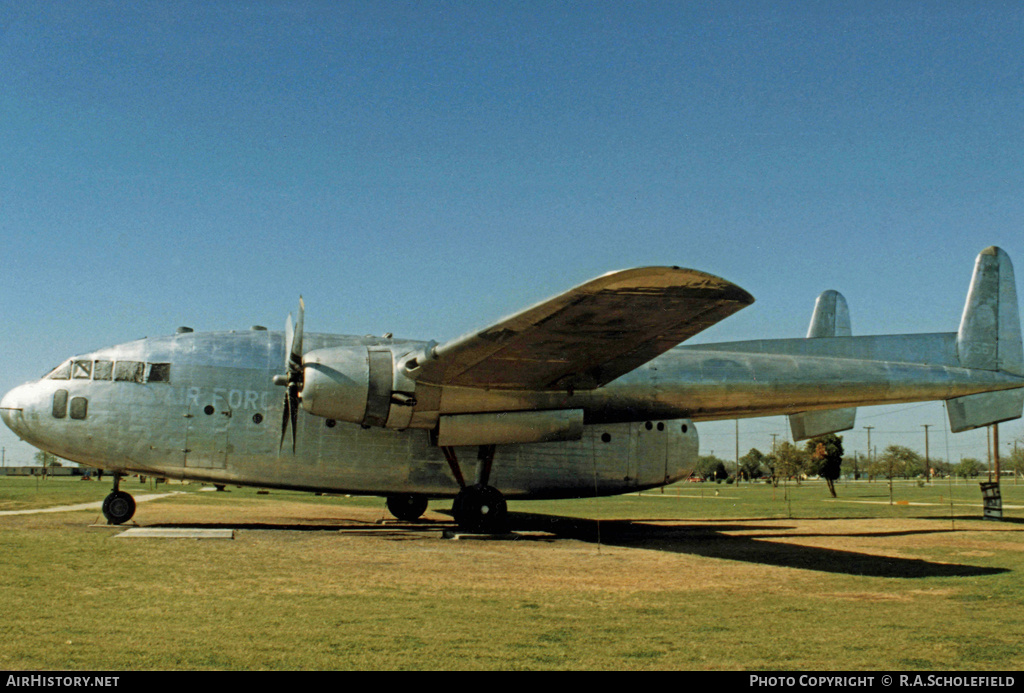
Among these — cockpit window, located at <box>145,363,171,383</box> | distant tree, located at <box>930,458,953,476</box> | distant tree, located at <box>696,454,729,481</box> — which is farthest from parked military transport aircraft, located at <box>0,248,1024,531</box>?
distant tree, located at <box>930,458,953,476</box>

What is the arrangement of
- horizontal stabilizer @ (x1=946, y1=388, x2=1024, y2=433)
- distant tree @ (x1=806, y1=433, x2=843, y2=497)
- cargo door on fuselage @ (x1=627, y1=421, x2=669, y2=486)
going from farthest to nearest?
distant tree @ (x1=806, y1=433, x2=843, y2=497)
cargo door on fuselage @ (x1=627, y1=421, x2=669, y2=486)
horizontal stabilizer @ (x1=946, y1=388, x2=1024, y2=433)

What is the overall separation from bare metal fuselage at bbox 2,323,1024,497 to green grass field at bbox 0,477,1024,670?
1.53 meters

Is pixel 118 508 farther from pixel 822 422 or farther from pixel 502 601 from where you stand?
pixel 822 422

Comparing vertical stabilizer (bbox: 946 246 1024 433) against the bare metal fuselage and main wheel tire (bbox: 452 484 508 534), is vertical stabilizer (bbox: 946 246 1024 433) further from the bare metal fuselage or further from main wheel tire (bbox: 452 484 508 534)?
main wheel tire (bbox: 452 484 508 534)

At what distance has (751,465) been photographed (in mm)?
136000

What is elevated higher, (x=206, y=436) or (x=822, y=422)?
(x=822, y=422)

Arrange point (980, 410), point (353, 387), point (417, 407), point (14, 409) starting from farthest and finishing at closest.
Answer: point (980, 410) → point (14, 409) → point (417, 407) → point (353, 387)

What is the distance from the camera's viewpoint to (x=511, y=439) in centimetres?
1534

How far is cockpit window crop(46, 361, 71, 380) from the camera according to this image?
51.4 feet

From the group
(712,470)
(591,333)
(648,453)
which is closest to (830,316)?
(648,453)

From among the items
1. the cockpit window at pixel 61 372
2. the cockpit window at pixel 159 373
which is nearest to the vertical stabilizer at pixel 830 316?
the cockpit window at pixel 159 373

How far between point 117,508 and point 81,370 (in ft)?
9.89

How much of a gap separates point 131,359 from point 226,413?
2.31 metres

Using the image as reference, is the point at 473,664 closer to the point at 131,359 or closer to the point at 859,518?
the point at 131,359
